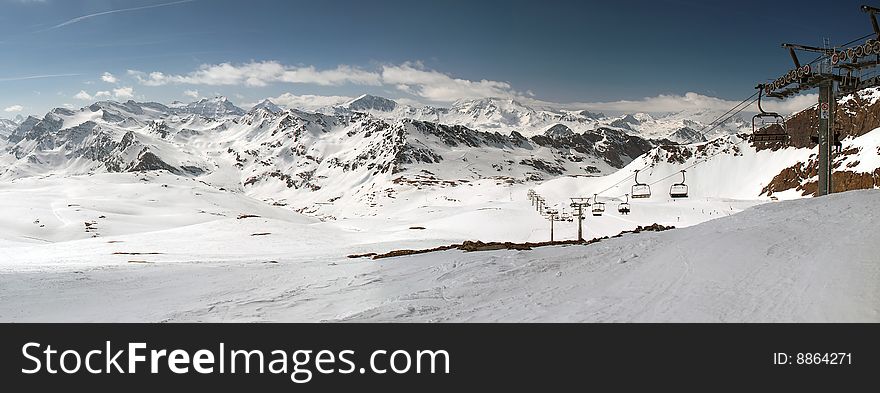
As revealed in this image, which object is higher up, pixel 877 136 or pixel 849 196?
pixel 877 136

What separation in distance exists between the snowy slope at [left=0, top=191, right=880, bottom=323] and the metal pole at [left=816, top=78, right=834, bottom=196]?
2905 millimetres

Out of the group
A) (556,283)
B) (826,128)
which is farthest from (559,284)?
(826,128)

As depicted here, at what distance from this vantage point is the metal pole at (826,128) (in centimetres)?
2173

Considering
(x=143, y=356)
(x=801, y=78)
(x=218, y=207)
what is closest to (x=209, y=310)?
(x=143, y=356)

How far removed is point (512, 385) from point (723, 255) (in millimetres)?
7969

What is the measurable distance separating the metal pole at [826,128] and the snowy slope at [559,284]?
2.90 m

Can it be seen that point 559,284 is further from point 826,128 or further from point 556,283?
point 826,128

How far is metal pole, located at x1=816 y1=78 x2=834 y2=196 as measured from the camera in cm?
2173

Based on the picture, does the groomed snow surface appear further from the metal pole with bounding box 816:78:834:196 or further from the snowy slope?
the metal pole with bounding box 816:78:834:196

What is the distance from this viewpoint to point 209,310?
1280 centimetres

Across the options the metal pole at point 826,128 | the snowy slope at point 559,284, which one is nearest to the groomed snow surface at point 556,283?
the snowy slope at point 559,284

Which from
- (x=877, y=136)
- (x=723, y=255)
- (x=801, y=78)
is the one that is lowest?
(x=723, y=255)

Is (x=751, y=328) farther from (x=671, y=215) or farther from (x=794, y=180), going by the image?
(x=794, y=180)

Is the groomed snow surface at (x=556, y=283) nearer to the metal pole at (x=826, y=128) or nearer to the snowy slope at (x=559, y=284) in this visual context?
the snowy slope at (x=559, y=284)
